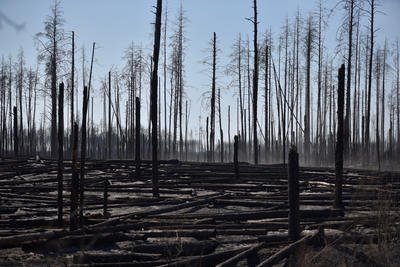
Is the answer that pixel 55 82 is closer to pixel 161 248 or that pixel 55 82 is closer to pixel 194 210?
pixel 194 210

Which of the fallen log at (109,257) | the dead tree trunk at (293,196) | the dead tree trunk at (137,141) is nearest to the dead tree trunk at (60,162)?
the fallen log at (109,257)

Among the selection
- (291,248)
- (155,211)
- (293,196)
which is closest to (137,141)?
(155,211)

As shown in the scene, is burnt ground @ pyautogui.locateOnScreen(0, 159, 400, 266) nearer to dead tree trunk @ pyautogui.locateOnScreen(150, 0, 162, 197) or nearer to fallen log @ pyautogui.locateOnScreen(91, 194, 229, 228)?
fallen log @ pyautogui.locateOnScreen(91, 194, 229, 228)

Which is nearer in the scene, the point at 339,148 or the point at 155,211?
the point at 155,211

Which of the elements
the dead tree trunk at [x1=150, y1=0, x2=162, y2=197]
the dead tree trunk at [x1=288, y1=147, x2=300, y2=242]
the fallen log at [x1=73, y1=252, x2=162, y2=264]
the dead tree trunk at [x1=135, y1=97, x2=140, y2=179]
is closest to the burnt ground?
the fallen log at [x1=73, y1=252, x2=162, y2=264]

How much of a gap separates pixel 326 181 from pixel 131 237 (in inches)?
321

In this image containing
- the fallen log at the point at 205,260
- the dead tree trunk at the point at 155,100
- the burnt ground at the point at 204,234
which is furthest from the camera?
the dead tree trunk at the point at 155,100

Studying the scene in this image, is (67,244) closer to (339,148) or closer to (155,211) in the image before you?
(155,211)

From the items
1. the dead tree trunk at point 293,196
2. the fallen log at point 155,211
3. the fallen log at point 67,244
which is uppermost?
the dead tree trunk at point 293,196

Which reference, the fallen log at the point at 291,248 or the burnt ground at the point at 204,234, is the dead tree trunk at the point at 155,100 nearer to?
the burnt ground at the point at 204,234

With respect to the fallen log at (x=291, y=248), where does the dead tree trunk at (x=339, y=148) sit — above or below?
above

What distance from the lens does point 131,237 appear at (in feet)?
21.0

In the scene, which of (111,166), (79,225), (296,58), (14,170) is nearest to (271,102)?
(296,58)

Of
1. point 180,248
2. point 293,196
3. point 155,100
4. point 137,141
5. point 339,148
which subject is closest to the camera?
point 180,248
